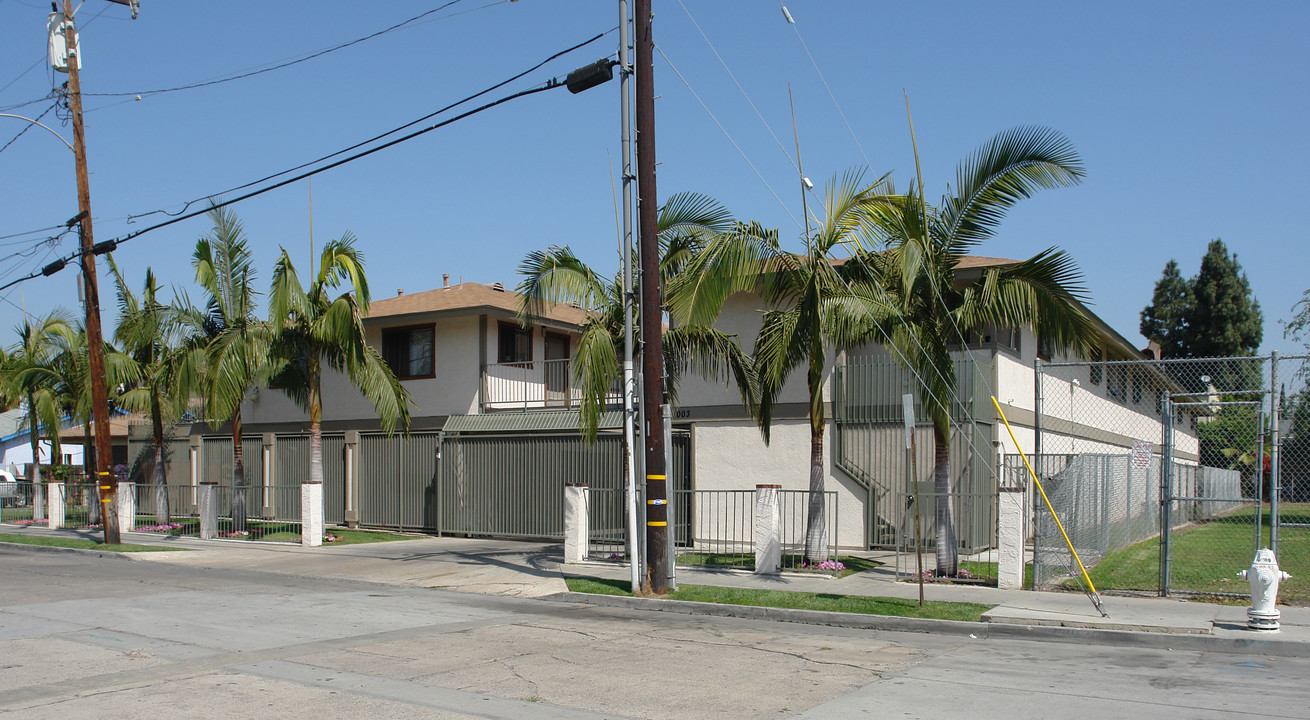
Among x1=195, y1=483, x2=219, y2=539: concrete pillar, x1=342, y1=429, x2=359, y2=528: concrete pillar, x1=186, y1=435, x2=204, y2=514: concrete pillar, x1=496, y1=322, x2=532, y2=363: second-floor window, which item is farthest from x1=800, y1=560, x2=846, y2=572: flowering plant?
x1=186, y1=435, x2=204, y2=514: concrete pillar

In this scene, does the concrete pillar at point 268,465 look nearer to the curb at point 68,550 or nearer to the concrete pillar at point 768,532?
the curb at point 68,550

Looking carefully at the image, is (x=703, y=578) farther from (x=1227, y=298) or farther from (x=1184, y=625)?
(x=1227, y=298)

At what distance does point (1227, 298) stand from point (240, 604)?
56990mm

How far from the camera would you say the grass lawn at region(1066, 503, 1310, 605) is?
44.8ft

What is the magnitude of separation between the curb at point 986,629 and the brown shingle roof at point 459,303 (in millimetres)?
10960

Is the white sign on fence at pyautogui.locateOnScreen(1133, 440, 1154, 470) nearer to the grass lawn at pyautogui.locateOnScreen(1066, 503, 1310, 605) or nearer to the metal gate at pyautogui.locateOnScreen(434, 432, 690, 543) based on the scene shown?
the grass lawn at pyautogui.locateOnScreen(1066, 503, 1310, 605)

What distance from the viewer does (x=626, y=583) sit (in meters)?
14.5

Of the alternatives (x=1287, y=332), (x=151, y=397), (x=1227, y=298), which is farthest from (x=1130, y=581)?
(x=1227, y=298)

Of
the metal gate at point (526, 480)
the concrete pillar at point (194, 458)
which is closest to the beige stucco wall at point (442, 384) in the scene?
the metal gate at point (526, 480)

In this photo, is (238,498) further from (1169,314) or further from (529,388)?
(1169,314)

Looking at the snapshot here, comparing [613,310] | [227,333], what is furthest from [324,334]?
[613,310]

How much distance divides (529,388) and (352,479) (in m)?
4.92

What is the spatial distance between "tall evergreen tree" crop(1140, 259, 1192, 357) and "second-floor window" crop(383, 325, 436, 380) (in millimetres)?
47641

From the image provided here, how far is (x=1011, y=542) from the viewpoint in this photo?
43.3ft
